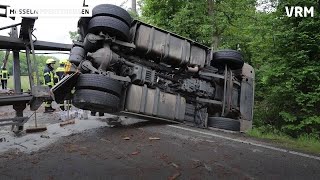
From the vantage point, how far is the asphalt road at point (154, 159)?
347cm

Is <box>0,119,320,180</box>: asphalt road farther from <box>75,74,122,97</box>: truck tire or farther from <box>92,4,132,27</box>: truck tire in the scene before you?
<box>92,4,132,27</box>: truck tire

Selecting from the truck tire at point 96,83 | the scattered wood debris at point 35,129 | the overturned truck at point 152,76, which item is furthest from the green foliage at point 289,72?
the scattered wood debris at point 35,129

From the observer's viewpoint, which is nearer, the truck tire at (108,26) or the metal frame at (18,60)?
the metal frame at (18,60)

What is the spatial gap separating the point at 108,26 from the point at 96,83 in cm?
98

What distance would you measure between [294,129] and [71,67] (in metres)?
5.08

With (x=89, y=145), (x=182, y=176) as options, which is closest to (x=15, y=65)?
(x=89, y=145)

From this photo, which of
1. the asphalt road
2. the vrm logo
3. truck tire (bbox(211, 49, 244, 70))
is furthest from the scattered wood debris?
the vrm logo

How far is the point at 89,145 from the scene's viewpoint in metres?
4.71

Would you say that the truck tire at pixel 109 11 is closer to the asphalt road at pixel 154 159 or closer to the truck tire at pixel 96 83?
the truck tire at pixel 96 83

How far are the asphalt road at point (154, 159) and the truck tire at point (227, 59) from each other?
2469mm

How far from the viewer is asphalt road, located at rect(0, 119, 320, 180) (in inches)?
137

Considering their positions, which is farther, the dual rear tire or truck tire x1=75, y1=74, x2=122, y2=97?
the dual rear tire

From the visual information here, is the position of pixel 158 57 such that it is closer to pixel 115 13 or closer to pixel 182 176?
pixel 115 13

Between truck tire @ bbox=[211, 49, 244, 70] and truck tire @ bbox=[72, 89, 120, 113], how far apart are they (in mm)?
2860
